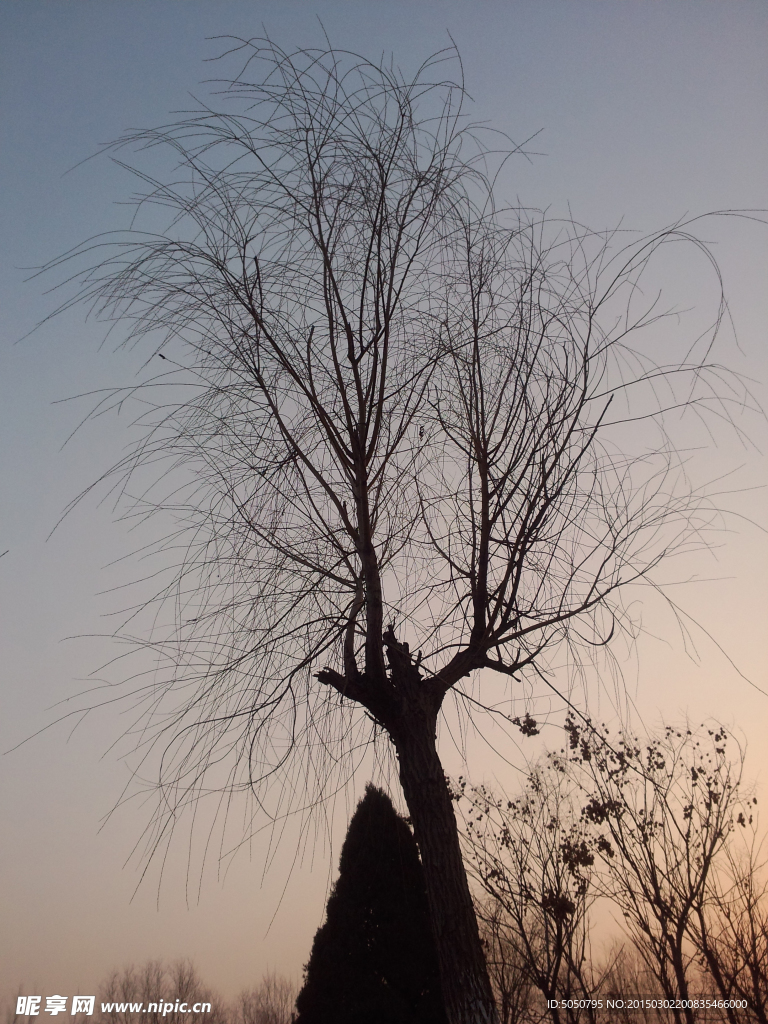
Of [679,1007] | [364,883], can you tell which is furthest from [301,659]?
[364,883]

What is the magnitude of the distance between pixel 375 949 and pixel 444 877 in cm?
507

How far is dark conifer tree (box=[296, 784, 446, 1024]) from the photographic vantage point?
6.38 meters

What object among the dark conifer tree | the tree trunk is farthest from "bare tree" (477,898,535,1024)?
the tree trunk

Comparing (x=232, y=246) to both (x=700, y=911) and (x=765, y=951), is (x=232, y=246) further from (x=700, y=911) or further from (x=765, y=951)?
(x=700, y=911)

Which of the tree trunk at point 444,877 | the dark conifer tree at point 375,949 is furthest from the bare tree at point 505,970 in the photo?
the tree trunk at point 444,877

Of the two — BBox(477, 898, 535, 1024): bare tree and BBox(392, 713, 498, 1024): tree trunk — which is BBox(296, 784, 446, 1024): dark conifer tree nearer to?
BBox(477, 898, 535, 1024): bare tree

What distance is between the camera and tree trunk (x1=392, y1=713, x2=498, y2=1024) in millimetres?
2242

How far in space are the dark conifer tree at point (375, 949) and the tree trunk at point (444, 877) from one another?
4.11 meters

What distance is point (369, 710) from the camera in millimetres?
2764

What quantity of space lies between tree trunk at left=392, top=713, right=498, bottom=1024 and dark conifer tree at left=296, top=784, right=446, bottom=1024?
411cm

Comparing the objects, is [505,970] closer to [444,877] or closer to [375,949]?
[375,949]

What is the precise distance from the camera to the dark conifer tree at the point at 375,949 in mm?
6383

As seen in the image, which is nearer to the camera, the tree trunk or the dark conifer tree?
the tree trunk

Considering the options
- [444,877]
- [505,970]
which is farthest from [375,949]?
[444,877]
